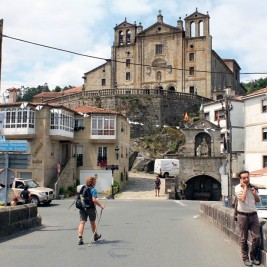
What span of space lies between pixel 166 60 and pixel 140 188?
38251 millimetres

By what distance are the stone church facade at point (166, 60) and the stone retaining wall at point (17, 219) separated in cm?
5853

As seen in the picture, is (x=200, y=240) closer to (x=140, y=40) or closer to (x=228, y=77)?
(x=140, y=40)

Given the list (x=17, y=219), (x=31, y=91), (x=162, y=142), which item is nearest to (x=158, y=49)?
(x=162, y=142)

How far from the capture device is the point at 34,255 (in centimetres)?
892

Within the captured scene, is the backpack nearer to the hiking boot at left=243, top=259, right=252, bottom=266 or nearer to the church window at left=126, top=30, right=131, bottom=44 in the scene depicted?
the hiking boot at left=243, top=259, right=252, bottom=266

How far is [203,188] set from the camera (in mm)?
44594

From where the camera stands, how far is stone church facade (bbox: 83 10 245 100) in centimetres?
7394

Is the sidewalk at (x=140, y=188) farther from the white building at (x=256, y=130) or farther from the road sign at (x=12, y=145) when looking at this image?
the road sign at (x=12, y=145)

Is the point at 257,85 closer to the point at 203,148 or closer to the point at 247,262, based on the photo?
the point at 203,148

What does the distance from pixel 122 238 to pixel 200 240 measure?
2195mm

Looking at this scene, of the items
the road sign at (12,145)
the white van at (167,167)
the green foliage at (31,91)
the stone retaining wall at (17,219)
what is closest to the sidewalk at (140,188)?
the white van at (167,167)

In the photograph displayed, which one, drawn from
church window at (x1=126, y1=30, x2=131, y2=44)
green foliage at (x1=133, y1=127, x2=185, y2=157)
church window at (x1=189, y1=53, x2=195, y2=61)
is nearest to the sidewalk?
green foliage at (x1=133, y1=127, x2=185, y2=157)

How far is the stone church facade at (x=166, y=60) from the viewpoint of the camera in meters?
73.9

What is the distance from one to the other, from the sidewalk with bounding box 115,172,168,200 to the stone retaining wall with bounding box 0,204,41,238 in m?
24.2
